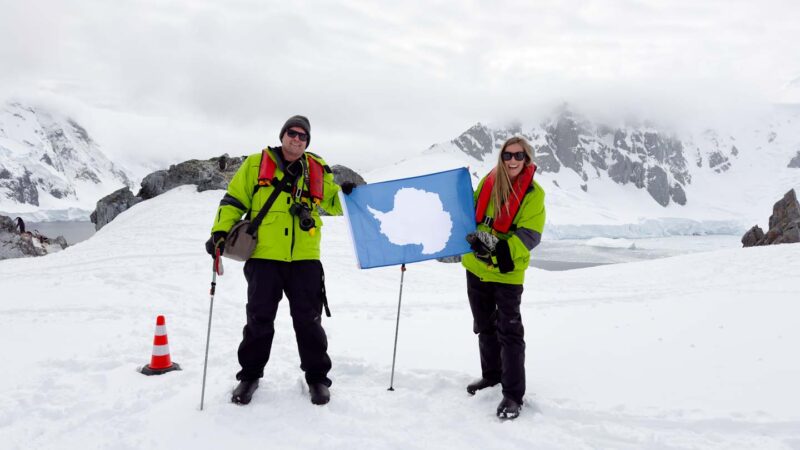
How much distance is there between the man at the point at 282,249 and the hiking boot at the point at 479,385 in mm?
1369

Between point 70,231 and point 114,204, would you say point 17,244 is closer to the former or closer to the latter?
point 114,204

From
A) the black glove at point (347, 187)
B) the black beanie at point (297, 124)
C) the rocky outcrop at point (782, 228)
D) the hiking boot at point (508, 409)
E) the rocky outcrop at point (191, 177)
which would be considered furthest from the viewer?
the rocky outcrop at point (191, 177)

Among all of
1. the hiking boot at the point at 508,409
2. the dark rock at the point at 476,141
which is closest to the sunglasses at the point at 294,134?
the hiking boot at the point at 508,409

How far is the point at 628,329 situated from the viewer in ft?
24.2

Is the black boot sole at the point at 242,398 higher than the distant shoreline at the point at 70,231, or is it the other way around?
the black boot sole at the point at 242,398

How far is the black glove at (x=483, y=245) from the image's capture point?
4.66 metres

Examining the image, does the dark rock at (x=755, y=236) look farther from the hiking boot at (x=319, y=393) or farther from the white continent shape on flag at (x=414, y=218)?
the hiking boot at (x=319, y=393)

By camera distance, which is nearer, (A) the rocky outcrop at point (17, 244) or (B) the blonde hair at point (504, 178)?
(B) the blonde hair at point (504, 178)

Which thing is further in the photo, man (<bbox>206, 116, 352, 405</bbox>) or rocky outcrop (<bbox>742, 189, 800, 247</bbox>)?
rocky outcrop (<bbox>742, 189, 800, 247</bbox>)

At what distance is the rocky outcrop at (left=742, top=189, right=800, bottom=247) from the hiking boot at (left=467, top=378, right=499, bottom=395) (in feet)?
100

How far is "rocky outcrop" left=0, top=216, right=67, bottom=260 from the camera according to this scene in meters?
22.9

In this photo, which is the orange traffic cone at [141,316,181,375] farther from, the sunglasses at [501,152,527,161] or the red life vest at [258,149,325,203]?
the sunglasses at [501,152,527,161]

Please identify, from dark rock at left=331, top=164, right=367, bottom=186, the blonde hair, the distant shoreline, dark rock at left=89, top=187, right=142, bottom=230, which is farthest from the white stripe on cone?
the distant shoreline

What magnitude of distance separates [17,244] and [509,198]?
85.9 ft
